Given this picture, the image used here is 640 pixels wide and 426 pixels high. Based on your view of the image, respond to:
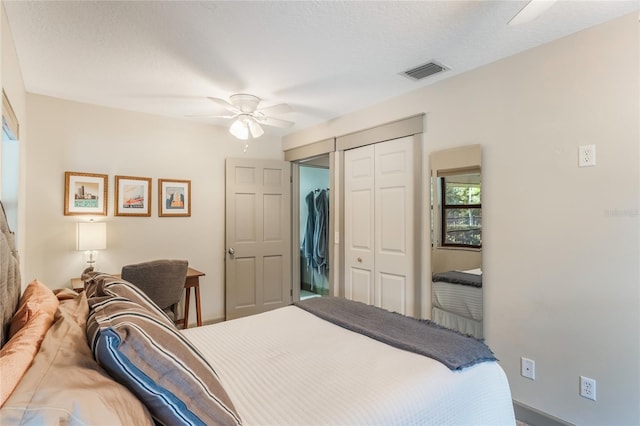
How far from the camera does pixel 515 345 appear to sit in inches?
87.0

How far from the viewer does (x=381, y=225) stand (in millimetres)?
3162

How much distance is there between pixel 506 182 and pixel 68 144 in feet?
12.2

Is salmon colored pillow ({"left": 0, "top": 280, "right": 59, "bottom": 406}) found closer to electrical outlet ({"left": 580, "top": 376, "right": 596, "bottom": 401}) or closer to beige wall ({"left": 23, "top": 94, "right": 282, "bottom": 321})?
Answer: beige wall ({"left": 23, "top": 94, "right": 282, "bottom": 321})

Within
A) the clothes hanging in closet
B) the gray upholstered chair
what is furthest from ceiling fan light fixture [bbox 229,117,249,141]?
the clothes hanging in closet

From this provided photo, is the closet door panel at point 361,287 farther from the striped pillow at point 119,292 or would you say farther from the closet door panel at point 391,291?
the striped pillow at point 119,292

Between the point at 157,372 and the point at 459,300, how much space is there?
2242mm

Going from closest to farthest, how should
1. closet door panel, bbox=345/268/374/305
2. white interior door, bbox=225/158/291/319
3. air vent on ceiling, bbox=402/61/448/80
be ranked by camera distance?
air vent on ceiling, bbox=402/61/448/80 → closet door panel, bbox=345/268/374/305 → white interior door, bbox=225/158/291/319

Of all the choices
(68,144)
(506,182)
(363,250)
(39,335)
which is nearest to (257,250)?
(363,250)

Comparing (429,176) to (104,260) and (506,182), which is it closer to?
(506,182)

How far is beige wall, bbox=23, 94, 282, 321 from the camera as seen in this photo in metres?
2.97

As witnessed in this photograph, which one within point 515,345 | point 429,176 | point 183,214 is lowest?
point 515,345

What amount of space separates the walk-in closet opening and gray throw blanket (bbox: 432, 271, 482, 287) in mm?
2546

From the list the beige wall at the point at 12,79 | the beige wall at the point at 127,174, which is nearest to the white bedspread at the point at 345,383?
the beige wall at the point at 12,79

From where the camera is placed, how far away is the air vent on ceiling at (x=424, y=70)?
238cm
